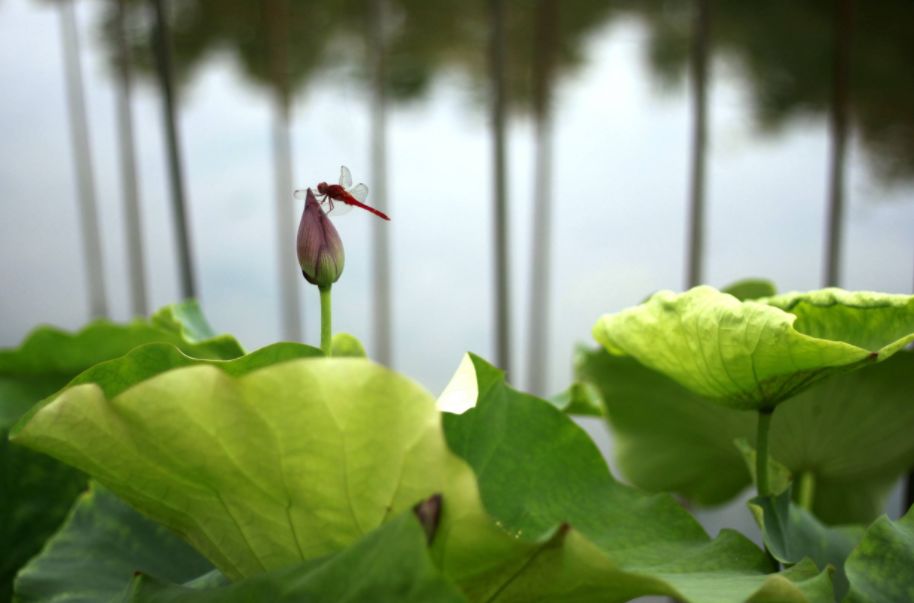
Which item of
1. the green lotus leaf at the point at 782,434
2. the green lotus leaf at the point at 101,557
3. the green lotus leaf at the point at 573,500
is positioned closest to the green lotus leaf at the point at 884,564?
the green lotus leaf at the point at 573,500

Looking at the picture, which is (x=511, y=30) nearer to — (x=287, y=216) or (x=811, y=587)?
(x=287, y=216)

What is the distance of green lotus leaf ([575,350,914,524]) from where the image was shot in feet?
1.30

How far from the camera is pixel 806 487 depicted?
456 mm

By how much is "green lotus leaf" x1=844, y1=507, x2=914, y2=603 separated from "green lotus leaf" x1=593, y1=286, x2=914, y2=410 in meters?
0.05

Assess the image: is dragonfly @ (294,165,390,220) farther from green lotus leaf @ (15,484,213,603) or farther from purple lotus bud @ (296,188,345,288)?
green lotus leaf @ (15,484,213,603)

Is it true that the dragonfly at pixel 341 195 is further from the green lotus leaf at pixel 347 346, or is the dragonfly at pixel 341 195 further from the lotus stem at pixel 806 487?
the lotus stem at pixel 806 487

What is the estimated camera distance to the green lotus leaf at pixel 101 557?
0.32 m

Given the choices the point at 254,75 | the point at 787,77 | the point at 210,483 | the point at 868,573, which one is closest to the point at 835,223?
the point at 787,77

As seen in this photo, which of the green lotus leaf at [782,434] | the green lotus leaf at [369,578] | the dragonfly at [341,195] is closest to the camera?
the green lotus leaf at [369,578]

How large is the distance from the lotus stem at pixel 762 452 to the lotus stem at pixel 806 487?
138 millimetres

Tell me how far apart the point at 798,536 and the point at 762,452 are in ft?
0.15

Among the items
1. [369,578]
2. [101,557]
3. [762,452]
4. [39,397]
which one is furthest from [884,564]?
[39,397]

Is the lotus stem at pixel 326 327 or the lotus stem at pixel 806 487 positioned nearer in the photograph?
the lotus stem at pixel 326 327

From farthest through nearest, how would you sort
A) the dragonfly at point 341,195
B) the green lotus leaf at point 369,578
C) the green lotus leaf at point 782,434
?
the green lotus leaf at point 782,434 → the dragonfly at point 341,195 → the green lotus leaf at point 369,578
